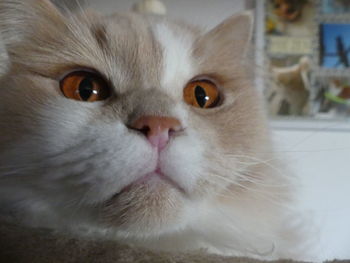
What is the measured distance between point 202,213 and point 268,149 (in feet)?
1.05

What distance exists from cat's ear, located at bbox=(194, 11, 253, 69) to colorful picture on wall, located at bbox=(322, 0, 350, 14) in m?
1.37

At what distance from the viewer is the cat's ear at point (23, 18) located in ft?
3.06

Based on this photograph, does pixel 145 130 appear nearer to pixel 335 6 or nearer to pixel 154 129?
pixel 154 129

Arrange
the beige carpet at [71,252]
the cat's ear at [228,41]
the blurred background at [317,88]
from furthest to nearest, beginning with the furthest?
the blurred background at [317,88] < the cat's ear at [228,41] < the beige carpet at [71,252]

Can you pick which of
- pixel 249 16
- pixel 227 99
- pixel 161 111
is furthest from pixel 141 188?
pixel 249 16

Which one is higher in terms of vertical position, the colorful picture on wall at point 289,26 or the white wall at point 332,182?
the colorful picture on wall at point 289,26

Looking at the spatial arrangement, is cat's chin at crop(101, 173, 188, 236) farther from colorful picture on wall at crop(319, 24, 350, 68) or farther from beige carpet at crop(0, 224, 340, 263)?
colorful picture on wall at crop(319, 24, 350, 68)

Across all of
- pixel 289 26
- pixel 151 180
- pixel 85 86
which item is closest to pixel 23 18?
pixel 85 86

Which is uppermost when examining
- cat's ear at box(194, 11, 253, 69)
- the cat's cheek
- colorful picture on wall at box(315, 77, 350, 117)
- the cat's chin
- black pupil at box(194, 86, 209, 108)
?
colorful picture on wall at box(315, 77, 350, 117)

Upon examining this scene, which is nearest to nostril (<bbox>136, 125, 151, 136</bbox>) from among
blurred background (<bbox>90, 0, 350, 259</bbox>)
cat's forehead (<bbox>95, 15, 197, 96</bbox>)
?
cat's forehead (<bbox>95, 15, 197, 96</bbox>)

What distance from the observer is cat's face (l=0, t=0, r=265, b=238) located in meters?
0.71

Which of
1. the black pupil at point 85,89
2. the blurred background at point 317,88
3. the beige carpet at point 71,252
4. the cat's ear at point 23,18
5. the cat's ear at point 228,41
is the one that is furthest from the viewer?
the blurred background at point 317,88

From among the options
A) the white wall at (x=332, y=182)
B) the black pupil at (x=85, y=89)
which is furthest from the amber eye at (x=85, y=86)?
the white wall at (x=332, y=182)

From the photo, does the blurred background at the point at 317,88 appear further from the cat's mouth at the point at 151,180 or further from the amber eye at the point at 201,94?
the cat's mouth at the point at 151,180
